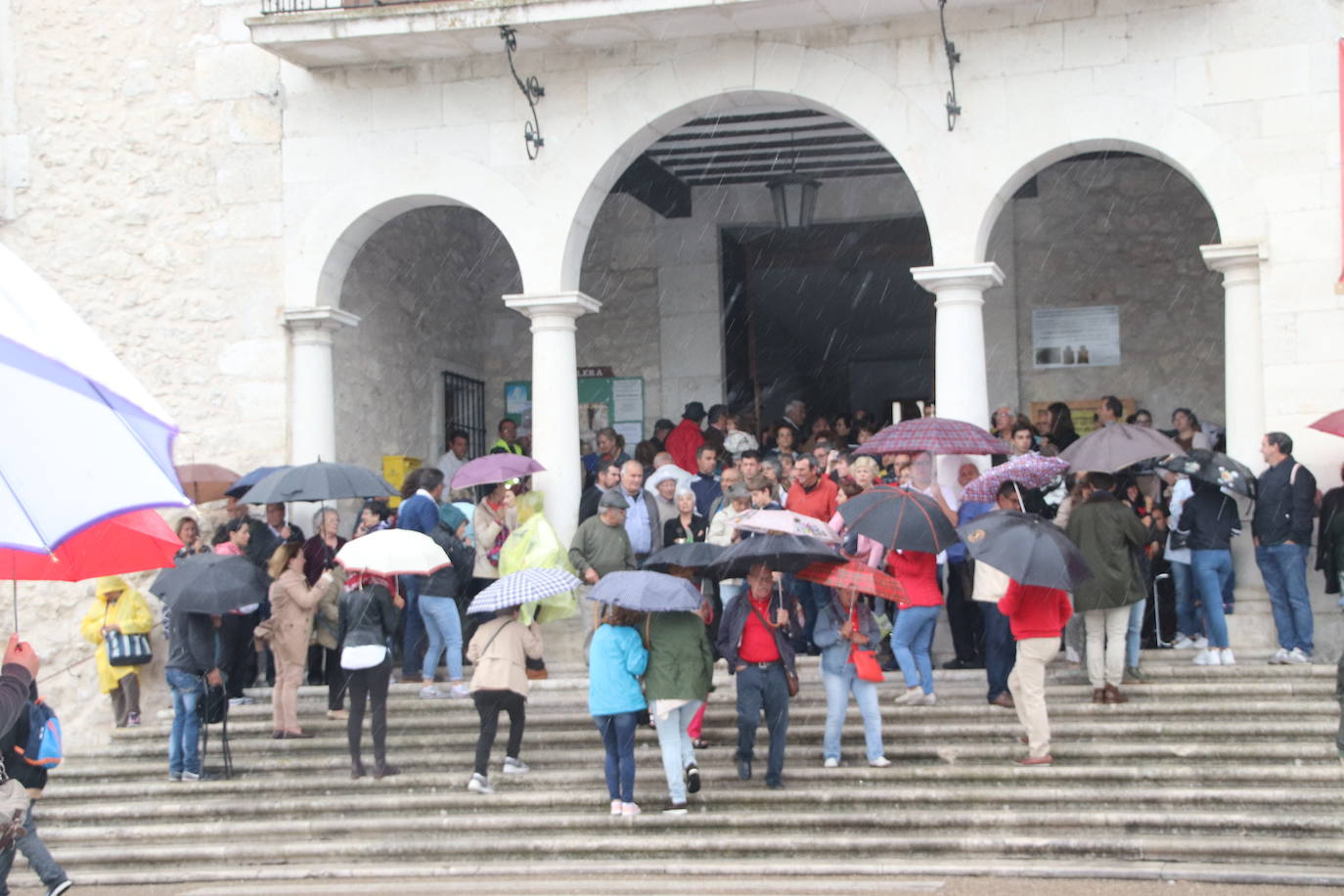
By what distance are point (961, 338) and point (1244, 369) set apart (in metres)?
2.14

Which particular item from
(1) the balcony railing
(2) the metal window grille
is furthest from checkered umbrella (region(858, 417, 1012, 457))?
(2) the metal window grille

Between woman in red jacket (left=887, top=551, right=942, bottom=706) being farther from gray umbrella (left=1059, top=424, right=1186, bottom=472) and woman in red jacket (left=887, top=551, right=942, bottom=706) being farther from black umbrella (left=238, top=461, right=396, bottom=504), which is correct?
black umbrella (left=238, top=461, right=396, bottom=504)

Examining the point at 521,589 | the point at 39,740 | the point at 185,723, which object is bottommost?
the point at 185,723

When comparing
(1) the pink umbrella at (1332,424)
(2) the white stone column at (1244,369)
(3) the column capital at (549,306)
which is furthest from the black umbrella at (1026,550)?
(3) the column capital at (549,306)

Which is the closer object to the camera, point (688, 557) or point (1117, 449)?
point (688, 557)

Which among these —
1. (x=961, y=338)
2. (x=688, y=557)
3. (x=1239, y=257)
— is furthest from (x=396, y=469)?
(x=1239, y=257)

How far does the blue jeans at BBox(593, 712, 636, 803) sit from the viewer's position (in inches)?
372

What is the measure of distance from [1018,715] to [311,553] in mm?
5872

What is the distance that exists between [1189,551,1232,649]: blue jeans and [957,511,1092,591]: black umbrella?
1.64 meters

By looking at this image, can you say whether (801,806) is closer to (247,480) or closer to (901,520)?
(901,520)

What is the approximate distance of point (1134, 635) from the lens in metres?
10.7

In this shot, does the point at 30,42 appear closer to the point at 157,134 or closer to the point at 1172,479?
the point at 157,134

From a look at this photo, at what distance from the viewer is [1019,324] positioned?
15.8 metres

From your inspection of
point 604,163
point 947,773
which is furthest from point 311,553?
point 947,773
